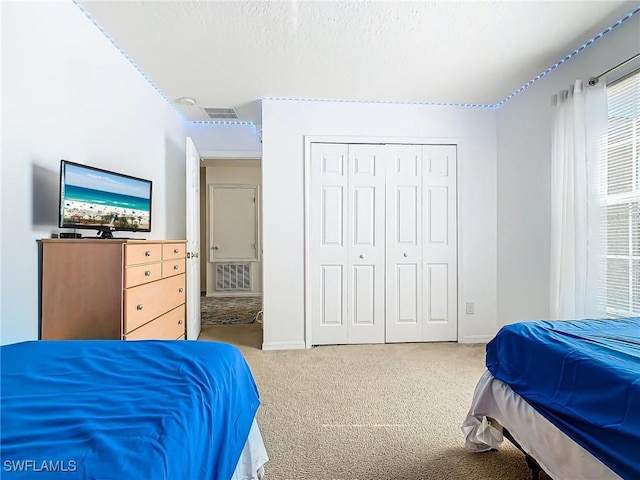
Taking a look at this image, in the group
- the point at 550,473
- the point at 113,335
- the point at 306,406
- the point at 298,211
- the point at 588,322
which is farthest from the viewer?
the point at 298,211

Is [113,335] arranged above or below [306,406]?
above

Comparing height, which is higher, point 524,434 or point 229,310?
point 524,434

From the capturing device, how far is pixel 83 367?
1.09 m

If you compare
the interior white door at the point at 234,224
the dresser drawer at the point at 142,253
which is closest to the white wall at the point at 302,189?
the dresser drawer at the point at 142,253

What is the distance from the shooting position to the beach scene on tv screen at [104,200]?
1772 millimetres

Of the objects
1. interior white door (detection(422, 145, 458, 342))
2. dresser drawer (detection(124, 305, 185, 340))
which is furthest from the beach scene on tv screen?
interior white door (detection(422, 145, 458, 342))

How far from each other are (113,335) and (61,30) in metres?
1.79

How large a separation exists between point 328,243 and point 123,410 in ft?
8.94

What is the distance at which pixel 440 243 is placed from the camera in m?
3.54

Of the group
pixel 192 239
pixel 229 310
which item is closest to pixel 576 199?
pixel 192 239

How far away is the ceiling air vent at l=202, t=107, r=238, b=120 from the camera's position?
3.57m

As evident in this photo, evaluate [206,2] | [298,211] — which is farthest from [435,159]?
[206,2]

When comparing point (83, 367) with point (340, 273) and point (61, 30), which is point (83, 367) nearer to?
point (61, 30)

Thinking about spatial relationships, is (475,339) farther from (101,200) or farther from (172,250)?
(101,200)
